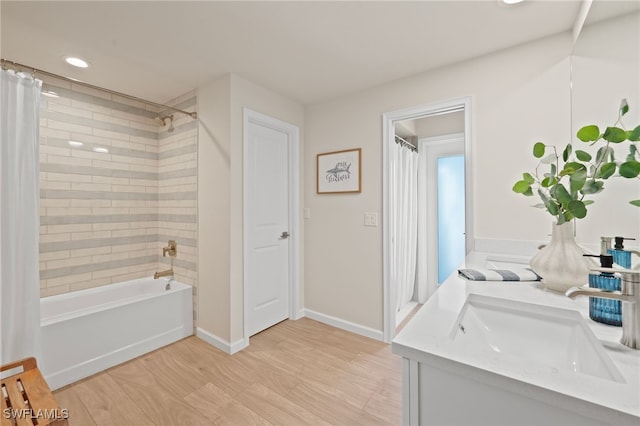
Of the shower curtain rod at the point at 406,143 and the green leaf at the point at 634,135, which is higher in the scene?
the shower curtain rod at the point at 406,143

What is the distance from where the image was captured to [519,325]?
37.8 inches

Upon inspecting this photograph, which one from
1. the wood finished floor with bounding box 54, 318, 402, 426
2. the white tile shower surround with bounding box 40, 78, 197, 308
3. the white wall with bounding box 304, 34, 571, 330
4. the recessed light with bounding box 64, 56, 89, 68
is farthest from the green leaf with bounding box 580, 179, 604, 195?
the recessed light with bounding box 64, 56, 89, 68

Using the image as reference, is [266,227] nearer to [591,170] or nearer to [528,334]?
[528,334]

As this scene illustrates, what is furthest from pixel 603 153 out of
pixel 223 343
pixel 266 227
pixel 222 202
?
pixel 223 343

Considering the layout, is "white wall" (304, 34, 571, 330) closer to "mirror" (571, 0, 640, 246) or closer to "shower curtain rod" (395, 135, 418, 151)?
"mirror" (571, 0, 640, 246)

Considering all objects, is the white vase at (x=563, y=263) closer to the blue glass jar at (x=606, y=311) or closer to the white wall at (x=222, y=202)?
the blue glass jar at (x=606, y=311)

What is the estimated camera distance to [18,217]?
5.51 ft

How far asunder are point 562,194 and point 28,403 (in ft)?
7.62

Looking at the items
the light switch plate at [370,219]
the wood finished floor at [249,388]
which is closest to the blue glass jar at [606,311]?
the wood finished floor at [249,388]

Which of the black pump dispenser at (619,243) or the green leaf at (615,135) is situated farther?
the black pump dispenser at (619,243)

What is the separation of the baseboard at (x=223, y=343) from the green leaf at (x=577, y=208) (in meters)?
2.41

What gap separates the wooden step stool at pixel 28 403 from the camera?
3.60 feet

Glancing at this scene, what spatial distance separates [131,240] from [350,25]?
299 centimetres

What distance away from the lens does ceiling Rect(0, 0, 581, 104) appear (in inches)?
62.7
